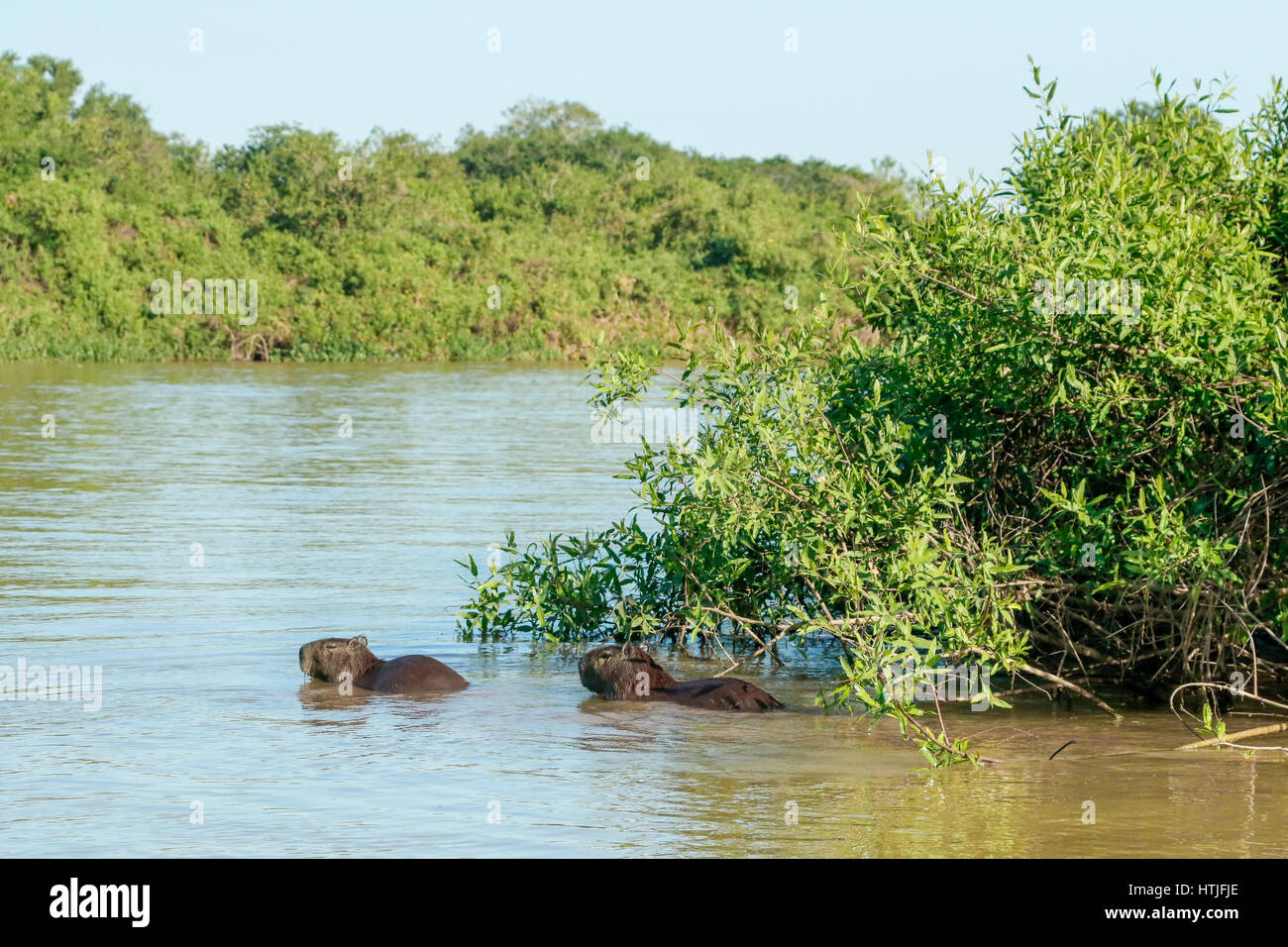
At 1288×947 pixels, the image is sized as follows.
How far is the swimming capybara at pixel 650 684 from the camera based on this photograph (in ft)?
24.5

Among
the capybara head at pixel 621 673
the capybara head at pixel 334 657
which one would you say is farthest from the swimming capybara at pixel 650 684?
the capybara head at pixel 334 657

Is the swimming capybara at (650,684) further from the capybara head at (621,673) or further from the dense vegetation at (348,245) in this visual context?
the dense vegetation at (348,245)

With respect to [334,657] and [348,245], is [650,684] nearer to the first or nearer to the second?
[334,657]

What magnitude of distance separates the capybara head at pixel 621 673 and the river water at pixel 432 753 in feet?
0.62

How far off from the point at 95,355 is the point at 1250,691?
119ft

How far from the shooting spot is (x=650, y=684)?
302 inches

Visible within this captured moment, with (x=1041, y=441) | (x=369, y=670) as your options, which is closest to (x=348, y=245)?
(x=369, y=670)

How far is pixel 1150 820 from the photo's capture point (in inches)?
224

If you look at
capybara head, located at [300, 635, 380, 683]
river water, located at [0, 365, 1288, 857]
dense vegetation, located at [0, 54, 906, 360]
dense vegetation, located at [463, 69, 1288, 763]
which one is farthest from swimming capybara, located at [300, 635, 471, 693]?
dense vegetation, located at [0, 54, 906, 360]

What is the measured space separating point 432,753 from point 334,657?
1.38 metres

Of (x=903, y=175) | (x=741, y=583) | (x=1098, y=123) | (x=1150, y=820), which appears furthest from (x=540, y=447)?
(x=903, y=175)

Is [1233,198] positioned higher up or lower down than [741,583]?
higher up

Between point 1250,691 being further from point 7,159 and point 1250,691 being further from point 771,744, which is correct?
point 7,159

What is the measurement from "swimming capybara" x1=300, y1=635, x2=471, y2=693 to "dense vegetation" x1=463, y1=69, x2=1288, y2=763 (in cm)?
115
